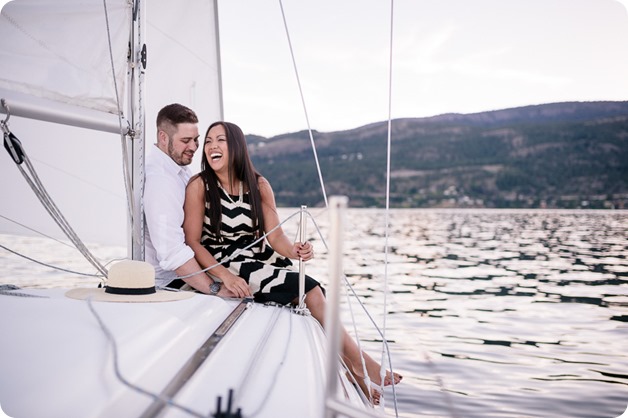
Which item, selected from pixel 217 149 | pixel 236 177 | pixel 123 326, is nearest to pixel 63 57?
pixel 217 149

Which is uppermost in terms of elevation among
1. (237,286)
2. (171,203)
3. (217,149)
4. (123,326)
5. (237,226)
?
(217,149)

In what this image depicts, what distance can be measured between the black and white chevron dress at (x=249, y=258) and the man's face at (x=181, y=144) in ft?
1.31

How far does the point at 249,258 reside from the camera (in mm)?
3418

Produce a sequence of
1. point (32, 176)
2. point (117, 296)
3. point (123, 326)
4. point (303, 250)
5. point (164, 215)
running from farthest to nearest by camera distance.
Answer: point (164, 215)
point (303, 250)
point (32, 176)
point (117, 296)
point (123, 326)

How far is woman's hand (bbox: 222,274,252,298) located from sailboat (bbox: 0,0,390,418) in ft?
0.34

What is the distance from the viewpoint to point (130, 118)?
3371mm

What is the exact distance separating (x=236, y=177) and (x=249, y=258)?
1.50ft

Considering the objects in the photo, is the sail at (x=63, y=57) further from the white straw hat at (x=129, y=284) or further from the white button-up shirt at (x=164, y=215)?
the white straw hat at (x=129, y=284)

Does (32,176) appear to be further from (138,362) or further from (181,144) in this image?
(138,362)

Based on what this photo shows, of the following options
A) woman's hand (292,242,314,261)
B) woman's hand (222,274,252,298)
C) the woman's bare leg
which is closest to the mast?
woman's hand (222,274,252,298)

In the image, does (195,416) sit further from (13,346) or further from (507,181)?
(507,181)

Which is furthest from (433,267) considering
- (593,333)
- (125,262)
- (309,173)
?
(309,173)

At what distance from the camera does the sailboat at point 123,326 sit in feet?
4.72

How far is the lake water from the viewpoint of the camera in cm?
546
